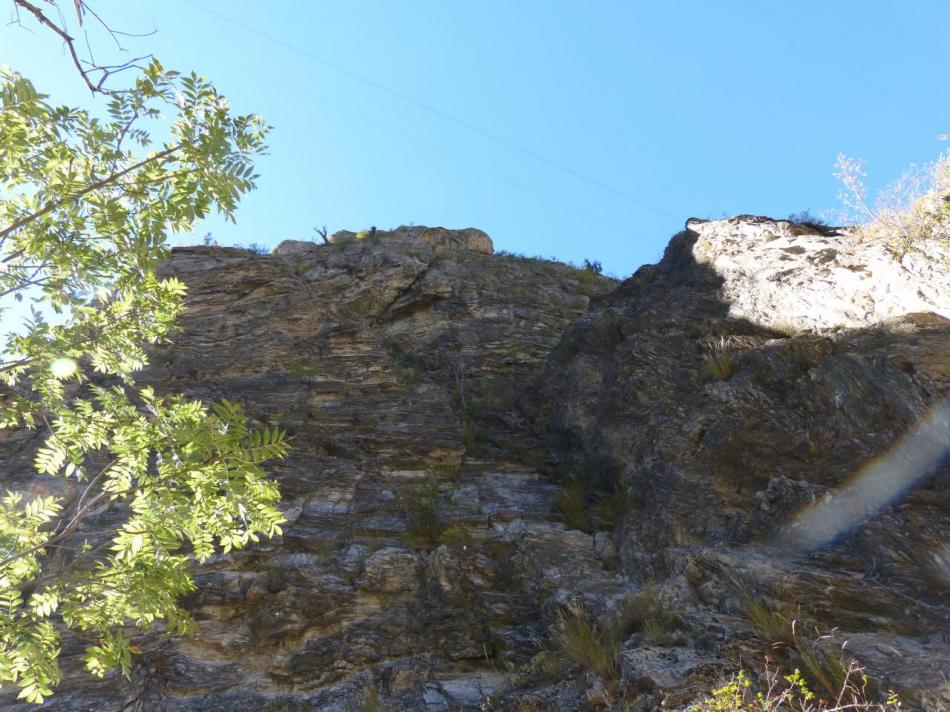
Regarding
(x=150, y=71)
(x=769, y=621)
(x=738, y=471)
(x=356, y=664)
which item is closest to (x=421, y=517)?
(x=356, y=664)

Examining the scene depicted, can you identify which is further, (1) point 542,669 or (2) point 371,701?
(2) point 371,701

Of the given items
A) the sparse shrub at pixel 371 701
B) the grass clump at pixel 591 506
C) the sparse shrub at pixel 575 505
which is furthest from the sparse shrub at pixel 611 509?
the sparse shrub at pixel 371 701

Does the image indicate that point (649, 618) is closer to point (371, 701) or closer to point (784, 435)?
point (784, 435)

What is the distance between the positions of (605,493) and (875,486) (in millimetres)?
3451

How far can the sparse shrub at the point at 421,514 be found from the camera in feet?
29.4

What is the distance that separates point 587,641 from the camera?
21.4 feet

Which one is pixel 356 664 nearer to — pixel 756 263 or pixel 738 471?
pixel 738 471

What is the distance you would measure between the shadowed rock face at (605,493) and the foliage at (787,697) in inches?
8.7

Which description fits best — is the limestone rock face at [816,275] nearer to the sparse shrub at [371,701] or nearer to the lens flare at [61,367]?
the sparse shrub at [371,701]

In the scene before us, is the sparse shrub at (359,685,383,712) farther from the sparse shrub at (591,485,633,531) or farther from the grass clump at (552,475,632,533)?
the sparse shrub at (591,485,633,531)

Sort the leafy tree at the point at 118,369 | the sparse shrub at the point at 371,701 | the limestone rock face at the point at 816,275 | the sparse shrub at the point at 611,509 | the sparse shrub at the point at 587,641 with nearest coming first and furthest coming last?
1. the leafy tree at the point at 118,369
2. the sparse shrub at the point at 587,641
3. the sparse shrub at the point at 371,701
4. the limestone rock face at the point at 816,275
5. the sparse shrub at the point at 611,509

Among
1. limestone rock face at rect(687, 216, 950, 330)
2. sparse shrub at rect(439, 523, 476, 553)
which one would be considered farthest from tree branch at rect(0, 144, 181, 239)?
limestone rock face at rect(687, 216, 950, 330)

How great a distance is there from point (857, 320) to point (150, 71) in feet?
23.6

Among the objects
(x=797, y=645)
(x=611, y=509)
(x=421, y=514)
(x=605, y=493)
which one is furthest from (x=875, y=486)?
(x=421, y=514)
